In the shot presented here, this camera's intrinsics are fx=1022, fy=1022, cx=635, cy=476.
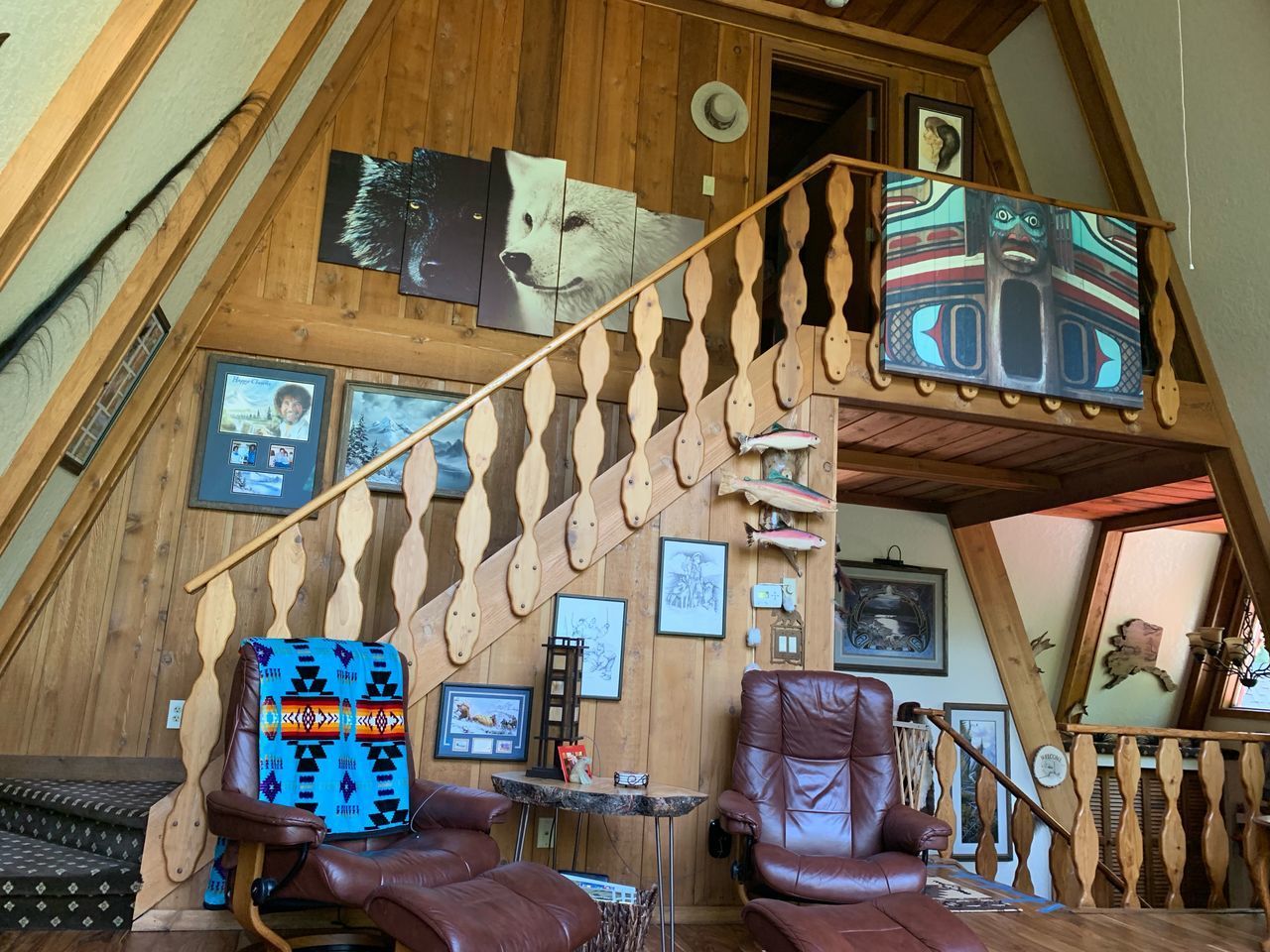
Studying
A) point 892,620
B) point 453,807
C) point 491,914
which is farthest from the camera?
point 892,620

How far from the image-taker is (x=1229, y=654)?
7.12 m

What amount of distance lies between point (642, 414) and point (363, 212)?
1975 mm

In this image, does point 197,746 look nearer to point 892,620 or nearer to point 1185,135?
point 892,620

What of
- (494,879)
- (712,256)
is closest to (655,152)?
(712,256)

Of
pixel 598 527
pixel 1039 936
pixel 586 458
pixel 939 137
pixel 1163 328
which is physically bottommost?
pixel 1039 936

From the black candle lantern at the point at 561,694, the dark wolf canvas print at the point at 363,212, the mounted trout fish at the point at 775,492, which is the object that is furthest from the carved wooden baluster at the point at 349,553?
the dark wolf canvas print at the point at 363,212

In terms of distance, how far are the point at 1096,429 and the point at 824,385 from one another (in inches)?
53.9

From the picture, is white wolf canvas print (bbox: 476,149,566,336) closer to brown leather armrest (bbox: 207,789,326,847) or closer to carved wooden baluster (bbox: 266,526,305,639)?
carved wooden baluster (bbox: 266,526,305,639)

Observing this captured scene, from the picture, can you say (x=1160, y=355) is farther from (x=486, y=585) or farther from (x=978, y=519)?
(x=486, y=585)

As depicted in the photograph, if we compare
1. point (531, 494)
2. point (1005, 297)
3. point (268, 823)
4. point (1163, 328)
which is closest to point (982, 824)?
point (1163, 328)

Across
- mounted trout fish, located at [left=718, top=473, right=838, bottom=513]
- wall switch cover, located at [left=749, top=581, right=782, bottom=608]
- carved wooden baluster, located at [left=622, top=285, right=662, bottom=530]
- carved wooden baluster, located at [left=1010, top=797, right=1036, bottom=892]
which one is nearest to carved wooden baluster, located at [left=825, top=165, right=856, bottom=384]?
mounted trout fish, located at [left=718, top=473, right=838, bottom=513]

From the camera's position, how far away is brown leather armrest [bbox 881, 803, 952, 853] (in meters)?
3.32

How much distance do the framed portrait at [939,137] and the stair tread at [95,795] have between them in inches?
197

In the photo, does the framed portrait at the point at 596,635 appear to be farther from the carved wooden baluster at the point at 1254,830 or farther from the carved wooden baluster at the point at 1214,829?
the carved wooden baluster at the point at 1214,829
